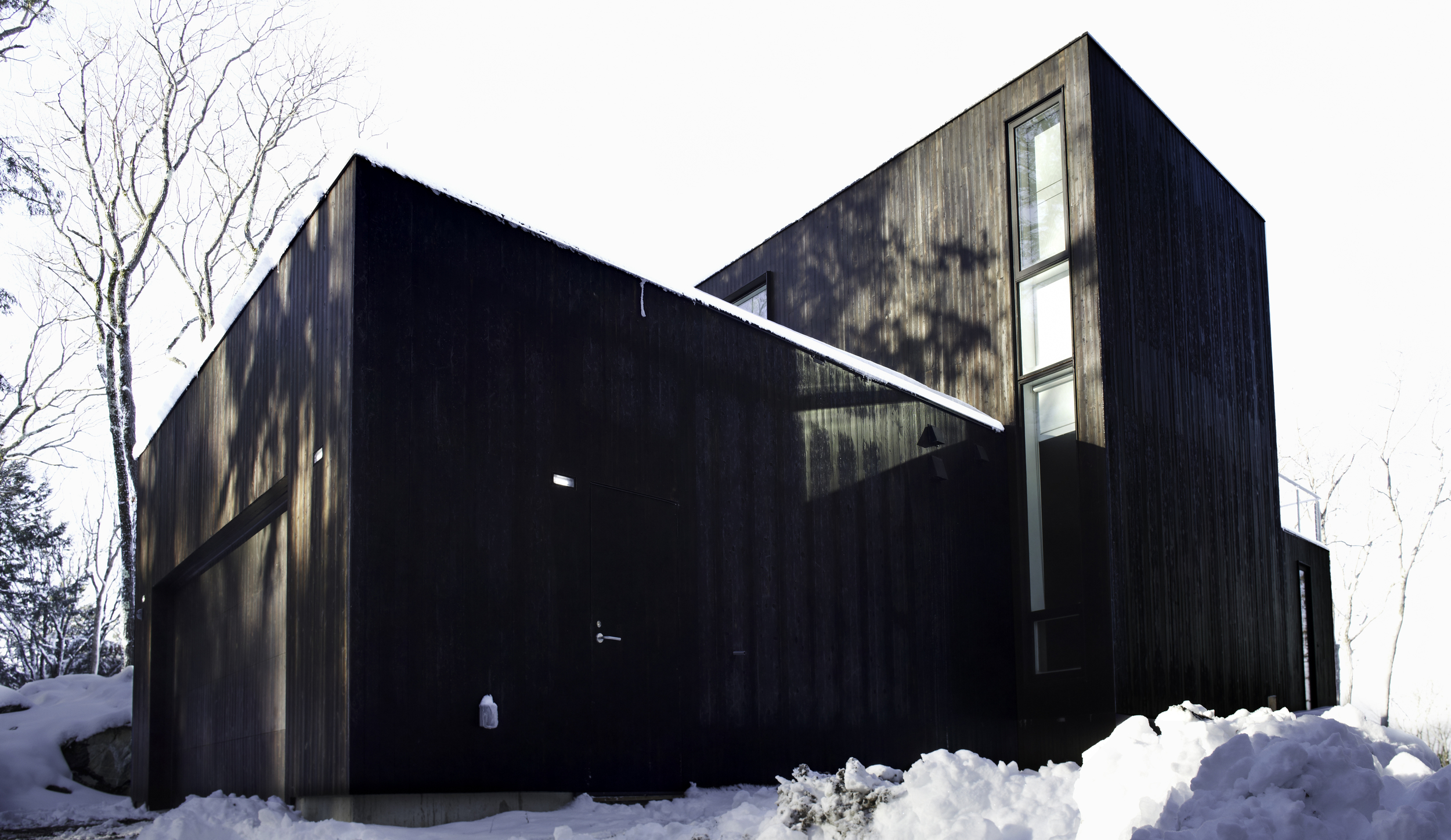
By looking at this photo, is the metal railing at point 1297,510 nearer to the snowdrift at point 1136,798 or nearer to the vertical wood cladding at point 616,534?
the vertical wood cladding at point 616,534

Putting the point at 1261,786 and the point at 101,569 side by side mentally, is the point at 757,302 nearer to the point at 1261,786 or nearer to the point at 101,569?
the point at 1261,786

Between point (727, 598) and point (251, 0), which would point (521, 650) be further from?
point (251, 0)

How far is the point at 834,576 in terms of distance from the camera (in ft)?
25.4

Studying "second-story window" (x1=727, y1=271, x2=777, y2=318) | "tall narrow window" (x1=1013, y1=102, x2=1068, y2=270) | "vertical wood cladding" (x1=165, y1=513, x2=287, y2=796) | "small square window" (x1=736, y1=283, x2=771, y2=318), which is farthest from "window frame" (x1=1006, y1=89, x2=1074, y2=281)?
"vertical wood cladding" (x1=165, y1=513, x2=287, y2=796)


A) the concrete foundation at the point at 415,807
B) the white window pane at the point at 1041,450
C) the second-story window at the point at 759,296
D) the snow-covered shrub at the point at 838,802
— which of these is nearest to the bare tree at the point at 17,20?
the second-story window at the point at 759,296

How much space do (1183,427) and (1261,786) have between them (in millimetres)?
7398

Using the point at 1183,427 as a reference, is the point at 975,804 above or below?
below

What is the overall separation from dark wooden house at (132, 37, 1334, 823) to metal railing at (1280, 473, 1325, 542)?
1053mm

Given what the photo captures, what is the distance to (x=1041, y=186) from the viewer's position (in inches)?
377

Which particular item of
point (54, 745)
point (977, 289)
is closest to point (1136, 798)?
point (977, 289)

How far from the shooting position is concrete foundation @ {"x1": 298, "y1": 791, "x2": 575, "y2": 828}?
4.81m

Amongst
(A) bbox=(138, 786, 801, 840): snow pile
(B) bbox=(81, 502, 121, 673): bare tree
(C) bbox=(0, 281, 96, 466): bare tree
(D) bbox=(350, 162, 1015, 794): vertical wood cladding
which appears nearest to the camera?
(A) bbox=(138, 786, 801, 840): snow pile

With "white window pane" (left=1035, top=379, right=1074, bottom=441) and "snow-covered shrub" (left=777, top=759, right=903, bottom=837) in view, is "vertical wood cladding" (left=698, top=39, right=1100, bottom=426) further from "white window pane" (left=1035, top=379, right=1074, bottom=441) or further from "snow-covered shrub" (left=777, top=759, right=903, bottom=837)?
"snow-covered shrub" (left=777, top=759, right=903, bottom=837)

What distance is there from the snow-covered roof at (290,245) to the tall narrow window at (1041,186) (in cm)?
157
